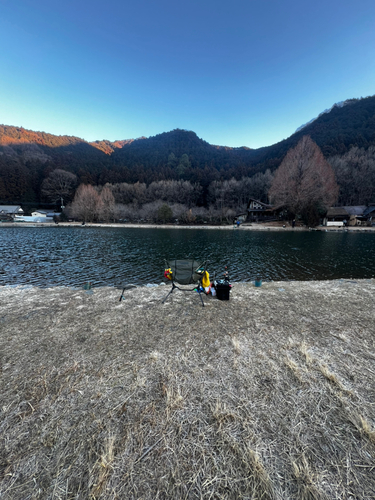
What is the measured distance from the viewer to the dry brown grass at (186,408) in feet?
5.46

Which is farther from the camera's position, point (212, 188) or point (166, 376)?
point (212, 188)

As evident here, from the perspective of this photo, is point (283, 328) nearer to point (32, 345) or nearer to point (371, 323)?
point (371, 323)

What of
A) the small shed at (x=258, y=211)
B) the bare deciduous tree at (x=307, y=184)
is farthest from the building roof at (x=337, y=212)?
the small shed at (x=258, y=211)

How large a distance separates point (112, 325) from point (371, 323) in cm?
642

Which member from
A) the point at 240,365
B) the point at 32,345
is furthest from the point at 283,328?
the point at 32,345

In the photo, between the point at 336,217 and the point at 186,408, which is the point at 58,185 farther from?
the point at 336,217

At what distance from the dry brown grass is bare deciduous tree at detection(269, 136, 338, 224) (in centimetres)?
4657

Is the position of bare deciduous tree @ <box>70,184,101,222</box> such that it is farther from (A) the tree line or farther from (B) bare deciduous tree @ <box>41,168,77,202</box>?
(B) bare deciduous tree @ <box>41,168,77,202</box>

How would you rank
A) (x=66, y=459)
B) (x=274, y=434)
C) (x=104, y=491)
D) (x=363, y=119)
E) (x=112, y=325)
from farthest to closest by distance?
(x=363, y=119) → (x=112, y=325) → (x=274, y=434) → (x=66, y=459) → (x=104, y=491)

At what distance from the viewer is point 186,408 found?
2.37 metres

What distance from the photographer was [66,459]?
180cm

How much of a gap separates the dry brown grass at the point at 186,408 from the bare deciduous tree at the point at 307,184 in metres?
46.6

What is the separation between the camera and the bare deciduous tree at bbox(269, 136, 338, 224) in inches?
1681

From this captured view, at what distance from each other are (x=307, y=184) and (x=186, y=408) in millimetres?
51246
